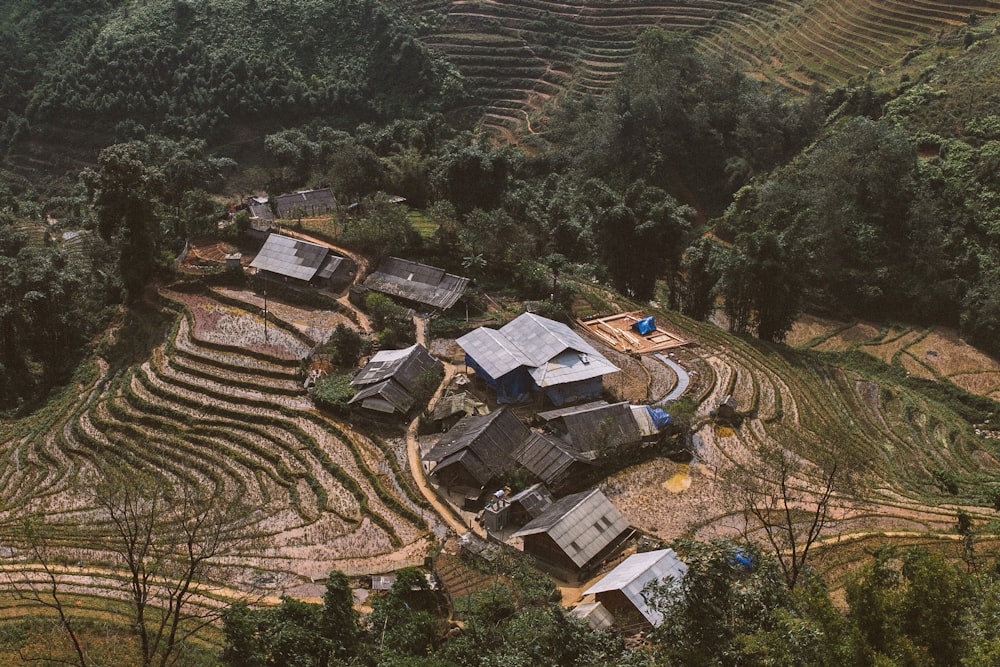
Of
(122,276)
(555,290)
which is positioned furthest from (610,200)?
(122,276)

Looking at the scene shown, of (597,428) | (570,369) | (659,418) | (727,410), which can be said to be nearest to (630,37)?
(570,369)

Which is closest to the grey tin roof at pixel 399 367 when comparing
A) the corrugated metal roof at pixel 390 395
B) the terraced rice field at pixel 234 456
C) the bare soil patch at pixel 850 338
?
the corrugated metal roof at pixel 390 395

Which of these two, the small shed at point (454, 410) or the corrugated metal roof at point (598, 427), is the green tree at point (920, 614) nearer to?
the corrugated metal roof at point (598, 427)

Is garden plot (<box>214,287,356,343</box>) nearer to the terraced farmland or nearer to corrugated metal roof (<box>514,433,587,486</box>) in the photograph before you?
corrugated metal roof (<box>514,433,587,486</box>)

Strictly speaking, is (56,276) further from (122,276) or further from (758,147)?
(758,147)

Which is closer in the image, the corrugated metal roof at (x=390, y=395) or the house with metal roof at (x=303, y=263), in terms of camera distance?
the corrugated metal roof at (x=390, y=395)

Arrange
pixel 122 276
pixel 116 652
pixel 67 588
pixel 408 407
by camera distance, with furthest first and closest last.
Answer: pixel 122 276
pixel 408 407
pixel 67 588
pixel 116 652
